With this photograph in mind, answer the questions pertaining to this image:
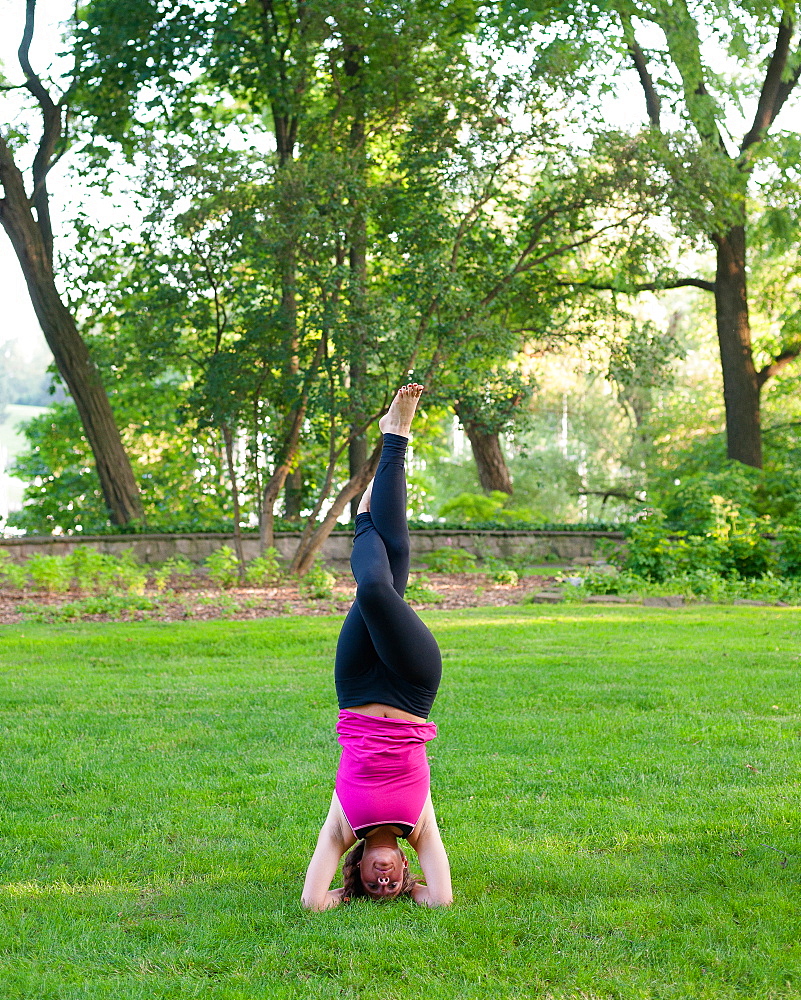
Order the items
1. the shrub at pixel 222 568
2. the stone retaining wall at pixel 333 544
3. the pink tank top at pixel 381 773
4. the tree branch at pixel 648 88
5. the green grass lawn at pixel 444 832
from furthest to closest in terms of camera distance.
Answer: the tree branch at pixel 648 88 < the stone retaining wall at pixel 333 544 < the shrub at pixel 222 568 < the pink tank top at pixel 381 773 < the green grass lawn at pixel 444 832

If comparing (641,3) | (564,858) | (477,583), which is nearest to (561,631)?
(477,583)

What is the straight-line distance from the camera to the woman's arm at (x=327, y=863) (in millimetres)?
3305

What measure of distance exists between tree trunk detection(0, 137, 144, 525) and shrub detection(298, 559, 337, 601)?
4.18 meters

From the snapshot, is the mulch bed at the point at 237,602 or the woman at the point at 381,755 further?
the mulch bed at the point at 237,602

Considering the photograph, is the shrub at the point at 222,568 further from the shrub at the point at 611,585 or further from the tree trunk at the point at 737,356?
the tree trunk at the point at 737,356

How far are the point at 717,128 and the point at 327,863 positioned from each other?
13.8 metres

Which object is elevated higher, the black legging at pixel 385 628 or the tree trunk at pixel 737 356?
the tree trunk at pixel 737 356

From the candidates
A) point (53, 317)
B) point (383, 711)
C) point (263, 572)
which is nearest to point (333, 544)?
point (263, 572)

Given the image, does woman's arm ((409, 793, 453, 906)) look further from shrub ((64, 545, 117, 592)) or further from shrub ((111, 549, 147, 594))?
shrub ((64, 545, 117, 592))

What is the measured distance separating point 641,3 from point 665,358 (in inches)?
185

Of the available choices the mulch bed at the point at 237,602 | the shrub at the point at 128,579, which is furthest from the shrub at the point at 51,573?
the shrub at the point at 128,579

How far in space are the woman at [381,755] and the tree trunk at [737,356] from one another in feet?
46.2

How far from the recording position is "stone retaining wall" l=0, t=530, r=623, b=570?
13.5 meters

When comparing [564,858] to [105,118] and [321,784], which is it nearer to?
[321,784]
